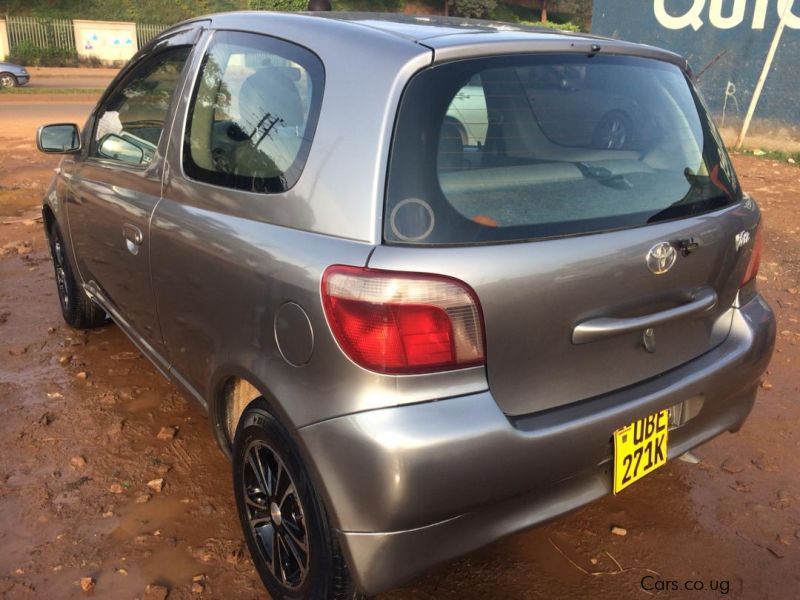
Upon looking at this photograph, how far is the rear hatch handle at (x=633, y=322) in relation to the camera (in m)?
2.05

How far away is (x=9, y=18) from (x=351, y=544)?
3927 cm

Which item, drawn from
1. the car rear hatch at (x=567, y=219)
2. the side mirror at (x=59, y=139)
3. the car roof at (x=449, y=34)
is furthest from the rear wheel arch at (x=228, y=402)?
the side mirror at (x=59, y=139)

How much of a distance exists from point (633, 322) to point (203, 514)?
181cm

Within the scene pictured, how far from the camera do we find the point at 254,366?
2.20m

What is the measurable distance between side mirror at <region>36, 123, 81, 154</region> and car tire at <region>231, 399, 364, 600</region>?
2.16m

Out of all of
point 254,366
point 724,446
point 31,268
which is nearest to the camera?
point 254,366

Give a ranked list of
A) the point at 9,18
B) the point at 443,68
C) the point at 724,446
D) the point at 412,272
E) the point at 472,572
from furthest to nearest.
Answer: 1. the point at 9,18
2. the point at 724,446
3. the point at 472,572
4. the point at 443,68
5. the point at 412,272

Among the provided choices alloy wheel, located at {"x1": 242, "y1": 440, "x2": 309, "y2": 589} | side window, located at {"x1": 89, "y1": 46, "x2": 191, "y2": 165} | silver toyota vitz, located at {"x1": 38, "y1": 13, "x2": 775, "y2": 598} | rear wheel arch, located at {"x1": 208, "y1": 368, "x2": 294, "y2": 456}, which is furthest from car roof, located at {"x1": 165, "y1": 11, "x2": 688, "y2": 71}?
alloy wheel, located at {"x1": 242, "y1": 440, "x2": 309, "y2": 589}

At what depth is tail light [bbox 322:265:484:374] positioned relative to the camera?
1838 millimetres

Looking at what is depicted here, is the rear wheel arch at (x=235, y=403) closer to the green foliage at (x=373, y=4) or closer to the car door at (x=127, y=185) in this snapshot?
the car door at (x=127, y=185)

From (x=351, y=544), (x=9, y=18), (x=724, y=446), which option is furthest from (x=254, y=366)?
(x=9, y=18)

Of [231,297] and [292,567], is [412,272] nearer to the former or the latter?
[231,297]

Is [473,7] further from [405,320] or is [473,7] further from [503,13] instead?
[405,320]

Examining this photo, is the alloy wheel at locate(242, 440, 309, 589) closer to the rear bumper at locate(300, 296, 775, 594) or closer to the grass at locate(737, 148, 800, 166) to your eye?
the rear bumper at locate(300, 296, 775, 594)
